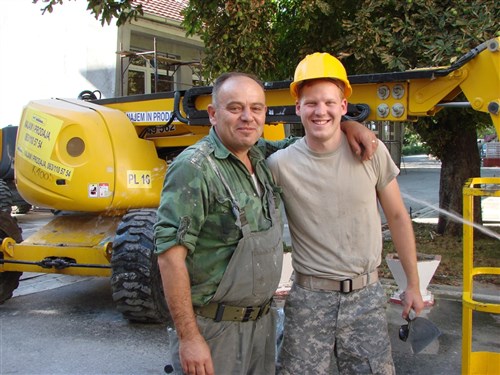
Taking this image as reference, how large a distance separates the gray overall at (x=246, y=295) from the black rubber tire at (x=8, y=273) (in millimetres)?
4149

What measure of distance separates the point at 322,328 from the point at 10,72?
15701 mm

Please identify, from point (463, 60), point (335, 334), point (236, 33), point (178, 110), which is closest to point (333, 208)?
point (335, 334)

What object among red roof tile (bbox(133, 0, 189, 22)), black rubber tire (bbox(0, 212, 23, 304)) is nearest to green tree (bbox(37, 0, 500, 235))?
black rubber tire (bbox(0, 212, 23, 304))

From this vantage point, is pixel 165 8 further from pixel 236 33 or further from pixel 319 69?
pixel 319 69

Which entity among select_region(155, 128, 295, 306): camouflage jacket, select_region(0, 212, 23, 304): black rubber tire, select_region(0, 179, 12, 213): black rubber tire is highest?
select_region(155, 128, 295, 306): camouflage jacket

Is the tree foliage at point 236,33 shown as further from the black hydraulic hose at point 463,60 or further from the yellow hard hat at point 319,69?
the yellow hard hat at point 319,69

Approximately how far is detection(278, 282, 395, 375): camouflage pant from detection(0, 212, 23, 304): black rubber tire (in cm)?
431

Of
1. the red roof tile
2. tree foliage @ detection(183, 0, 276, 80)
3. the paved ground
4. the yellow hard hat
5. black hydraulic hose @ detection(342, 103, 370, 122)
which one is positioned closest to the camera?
the yellow hard hat

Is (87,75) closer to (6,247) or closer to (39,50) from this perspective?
(39,50)

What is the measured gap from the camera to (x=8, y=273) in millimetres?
5855

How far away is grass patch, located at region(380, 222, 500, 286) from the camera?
6465 millimetres

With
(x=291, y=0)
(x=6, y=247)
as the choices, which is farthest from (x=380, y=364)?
(x=291, y=0)

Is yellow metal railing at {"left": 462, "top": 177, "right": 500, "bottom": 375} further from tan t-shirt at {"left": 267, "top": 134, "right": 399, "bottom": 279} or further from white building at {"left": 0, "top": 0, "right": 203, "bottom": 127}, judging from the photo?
white building at {"left": 0, "top": 0, "right": 203, "bottom": 127}

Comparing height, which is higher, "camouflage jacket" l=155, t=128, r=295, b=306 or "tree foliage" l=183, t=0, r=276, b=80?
"tree foliage" l=183, t=0, r=276, b=80
